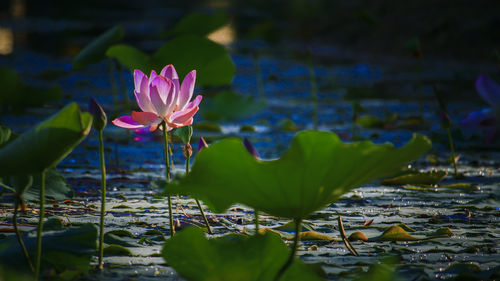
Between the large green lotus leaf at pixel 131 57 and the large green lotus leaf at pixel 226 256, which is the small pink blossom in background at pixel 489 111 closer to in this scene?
the large green lotus leaf at pixel 226 256

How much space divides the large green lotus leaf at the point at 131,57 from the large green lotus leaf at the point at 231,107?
1167 mm

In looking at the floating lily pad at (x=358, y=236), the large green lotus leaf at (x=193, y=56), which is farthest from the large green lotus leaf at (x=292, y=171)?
the large green lotus leaf at (x=193, y=56)

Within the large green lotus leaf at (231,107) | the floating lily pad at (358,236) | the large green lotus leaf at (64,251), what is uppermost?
the large green lotus leaf at (231,107)

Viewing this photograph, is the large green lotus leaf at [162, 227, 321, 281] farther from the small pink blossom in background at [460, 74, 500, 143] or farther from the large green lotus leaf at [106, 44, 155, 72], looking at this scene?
the large green lotus leaf at [106, 44, 155, 72]

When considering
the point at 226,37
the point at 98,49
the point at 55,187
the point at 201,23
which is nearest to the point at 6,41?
the point at 226,37

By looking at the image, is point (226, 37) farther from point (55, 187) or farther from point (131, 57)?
point (55, 187)

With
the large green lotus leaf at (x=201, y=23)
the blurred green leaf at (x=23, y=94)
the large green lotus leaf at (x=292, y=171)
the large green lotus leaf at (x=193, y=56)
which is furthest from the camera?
the blurred green leaf at (x=23, y=94)

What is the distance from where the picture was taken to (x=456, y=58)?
6918 millimetres

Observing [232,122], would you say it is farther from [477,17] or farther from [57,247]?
[477,17]

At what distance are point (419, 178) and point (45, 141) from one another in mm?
1598

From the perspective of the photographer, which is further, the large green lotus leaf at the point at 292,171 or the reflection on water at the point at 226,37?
the reflection on water at the point at 226,37

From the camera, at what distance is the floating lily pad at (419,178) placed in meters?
2.24

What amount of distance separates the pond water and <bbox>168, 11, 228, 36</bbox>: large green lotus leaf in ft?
2.05

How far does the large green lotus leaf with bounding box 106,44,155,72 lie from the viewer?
9.48ft
